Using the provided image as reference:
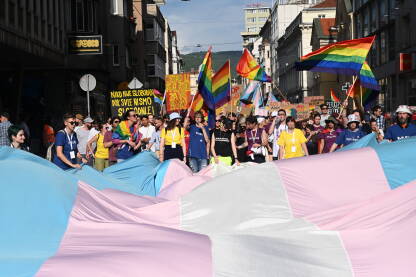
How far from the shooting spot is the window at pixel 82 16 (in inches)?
1400

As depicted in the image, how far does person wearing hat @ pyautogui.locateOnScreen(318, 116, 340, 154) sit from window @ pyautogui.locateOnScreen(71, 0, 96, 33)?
20425 mm

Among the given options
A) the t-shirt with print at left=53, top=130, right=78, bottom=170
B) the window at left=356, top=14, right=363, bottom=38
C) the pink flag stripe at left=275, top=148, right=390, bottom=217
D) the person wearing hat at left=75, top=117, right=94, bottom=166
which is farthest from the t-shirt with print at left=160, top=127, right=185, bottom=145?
the window at left=356, top=14, right=363, bottom=38

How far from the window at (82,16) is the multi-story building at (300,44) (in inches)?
2033

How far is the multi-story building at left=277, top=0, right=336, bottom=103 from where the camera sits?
96.1 m

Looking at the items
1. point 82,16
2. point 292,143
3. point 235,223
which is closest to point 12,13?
point 292,143

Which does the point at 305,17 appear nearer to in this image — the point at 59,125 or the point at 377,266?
the point at 59,125

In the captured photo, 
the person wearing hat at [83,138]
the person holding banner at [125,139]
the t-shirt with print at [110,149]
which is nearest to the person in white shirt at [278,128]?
the person holding banner at [125,139]

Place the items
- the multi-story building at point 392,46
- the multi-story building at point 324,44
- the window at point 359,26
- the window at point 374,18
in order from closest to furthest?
the multi-story building at point 392,46
the window at point 374,18
the window at point 359,26
the multi-story building at point 324,44

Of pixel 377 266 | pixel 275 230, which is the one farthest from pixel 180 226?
pixel 377 266

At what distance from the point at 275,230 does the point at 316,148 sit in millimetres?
12923

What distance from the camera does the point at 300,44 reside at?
3848 inches

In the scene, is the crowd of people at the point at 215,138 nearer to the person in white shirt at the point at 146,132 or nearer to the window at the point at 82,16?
the person in white shirt at the point at 146,132

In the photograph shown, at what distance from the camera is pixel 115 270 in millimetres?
4383

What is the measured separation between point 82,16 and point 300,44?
6463 cm
